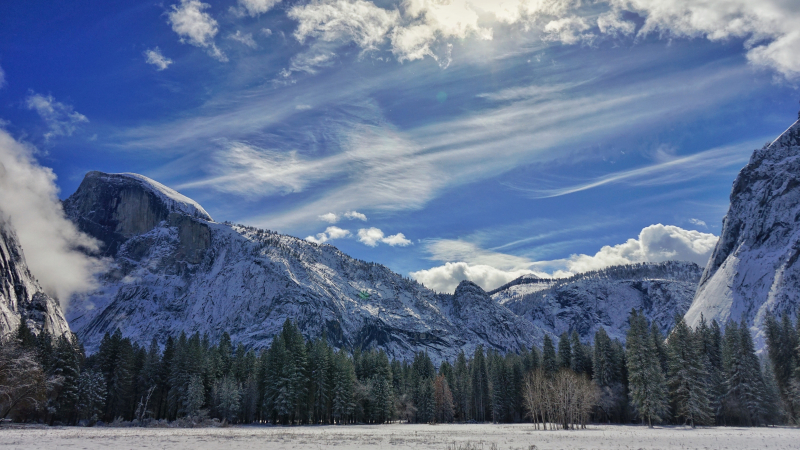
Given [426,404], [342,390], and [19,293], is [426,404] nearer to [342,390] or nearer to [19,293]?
[342,390]

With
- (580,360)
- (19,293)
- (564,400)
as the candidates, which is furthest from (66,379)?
(19,293)

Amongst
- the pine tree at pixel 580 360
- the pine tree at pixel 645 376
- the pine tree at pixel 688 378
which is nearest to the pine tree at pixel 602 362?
the pine tree at pixel 580 360

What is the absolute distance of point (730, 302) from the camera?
166125 mm

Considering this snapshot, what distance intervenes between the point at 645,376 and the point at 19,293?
177 metres

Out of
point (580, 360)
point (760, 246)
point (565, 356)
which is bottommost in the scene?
point (580, 360)

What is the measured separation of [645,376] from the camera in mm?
71125

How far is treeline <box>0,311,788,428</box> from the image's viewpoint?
227 feet

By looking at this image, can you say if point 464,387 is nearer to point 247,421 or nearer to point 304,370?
point 304,370

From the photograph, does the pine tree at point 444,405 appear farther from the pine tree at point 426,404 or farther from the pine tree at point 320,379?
the pine tree at point 320,379

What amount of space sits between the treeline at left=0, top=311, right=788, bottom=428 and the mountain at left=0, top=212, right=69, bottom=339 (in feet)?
236

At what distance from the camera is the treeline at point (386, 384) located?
2721 inches

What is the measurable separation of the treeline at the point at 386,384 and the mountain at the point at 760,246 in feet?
275

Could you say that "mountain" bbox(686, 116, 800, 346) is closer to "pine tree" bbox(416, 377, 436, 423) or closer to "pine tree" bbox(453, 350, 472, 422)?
"pine tree" bbox(453, 350, 472, 422)

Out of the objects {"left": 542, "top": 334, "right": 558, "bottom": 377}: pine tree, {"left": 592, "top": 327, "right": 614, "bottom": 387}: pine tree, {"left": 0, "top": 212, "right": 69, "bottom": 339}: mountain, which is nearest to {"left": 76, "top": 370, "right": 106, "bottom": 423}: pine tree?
{"left": 0, "top": 212, "right": 69, "bottom": 339}: mountain
